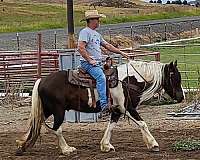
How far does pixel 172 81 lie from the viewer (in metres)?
10.6

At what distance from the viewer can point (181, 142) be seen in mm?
10219

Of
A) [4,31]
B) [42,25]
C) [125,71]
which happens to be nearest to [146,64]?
[125,71]

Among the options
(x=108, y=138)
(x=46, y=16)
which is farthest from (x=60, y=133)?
(x=46, y=16)

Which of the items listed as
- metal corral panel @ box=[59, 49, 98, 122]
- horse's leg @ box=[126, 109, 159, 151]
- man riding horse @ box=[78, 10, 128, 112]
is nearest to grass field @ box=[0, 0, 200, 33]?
metal corral panel @ box=[59, 49, 98, 122]

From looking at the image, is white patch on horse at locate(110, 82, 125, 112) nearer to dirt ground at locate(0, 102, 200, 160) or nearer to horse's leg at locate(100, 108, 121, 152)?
horse's leg at locate(100, 108, 121, 152)

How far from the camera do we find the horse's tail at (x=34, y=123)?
1005cm

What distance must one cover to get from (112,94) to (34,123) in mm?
1366

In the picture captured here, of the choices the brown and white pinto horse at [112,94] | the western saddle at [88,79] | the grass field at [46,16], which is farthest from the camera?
the grass field at [46,16]

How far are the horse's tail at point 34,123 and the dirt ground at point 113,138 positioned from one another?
0.19m

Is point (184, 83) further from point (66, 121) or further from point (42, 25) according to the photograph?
A: point (42, 25)

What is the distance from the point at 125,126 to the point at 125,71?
288cm

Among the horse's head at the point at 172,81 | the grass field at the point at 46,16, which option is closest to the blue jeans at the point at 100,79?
the horse's head at the point at 172,81

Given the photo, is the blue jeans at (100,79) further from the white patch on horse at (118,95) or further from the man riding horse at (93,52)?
the white patch on horse at (118,95)

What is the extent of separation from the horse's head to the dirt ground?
2.74 ft
